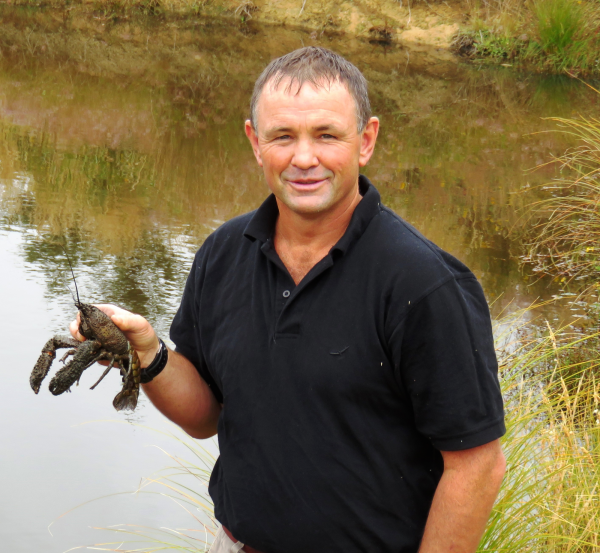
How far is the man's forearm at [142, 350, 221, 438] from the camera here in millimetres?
2186

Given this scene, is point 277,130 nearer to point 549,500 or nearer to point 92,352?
point 92,352

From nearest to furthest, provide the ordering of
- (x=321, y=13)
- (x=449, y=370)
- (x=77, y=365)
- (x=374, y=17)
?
(x=449, y=370) → (x=77, y=365) → (x=374, y=17) → (x=321, y=13)

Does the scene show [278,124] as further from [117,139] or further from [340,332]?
[117,139]

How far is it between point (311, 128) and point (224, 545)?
3.58 feet

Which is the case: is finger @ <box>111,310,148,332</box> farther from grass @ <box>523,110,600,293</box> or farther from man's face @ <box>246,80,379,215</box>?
grass @ <box>523,110,600,293</box>

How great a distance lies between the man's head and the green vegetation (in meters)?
14.4

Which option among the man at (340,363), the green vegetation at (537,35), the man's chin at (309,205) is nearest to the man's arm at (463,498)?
the man at (340,363)

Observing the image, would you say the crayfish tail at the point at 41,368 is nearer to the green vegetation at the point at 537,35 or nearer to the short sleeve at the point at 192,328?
the short sleeve at the point at 192,328

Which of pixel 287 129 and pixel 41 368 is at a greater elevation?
pixel 287 129

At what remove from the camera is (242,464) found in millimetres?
1971

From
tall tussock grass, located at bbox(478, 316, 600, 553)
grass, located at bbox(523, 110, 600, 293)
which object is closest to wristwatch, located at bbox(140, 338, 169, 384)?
tall tussock grass, located at bbox(478, 316, 600, 553)

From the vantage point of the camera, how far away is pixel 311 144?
1962mm

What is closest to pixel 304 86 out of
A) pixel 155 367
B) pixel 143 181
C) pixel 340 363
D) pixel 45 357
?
pixel 340 363

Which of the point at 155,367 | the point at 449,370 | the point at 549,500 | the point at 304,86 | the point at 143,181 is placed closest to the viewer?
the point at 449,370
